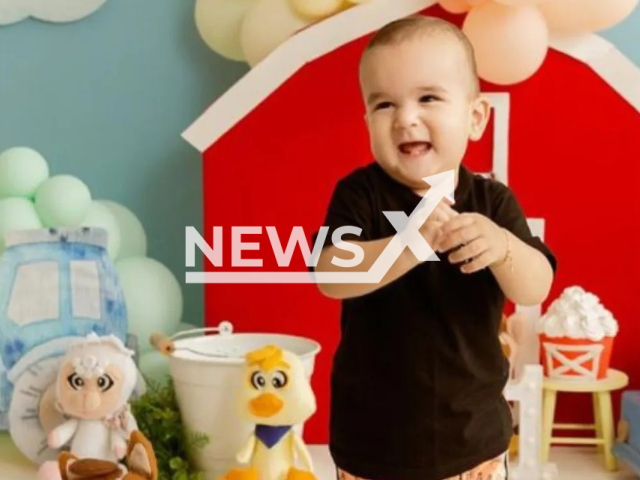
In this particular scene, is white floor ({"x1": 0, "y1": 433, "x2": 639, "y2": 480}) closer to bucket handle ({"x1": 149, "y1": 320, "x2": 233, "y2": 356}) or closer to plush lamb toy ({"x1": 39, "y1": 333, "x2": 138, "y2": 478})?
plush lamb toy ({"x1": 39, "y1": 333, "x2": 138, "y2": 478})

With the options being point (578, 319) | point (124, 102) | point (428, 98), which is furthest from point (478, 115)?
point (124, 102)

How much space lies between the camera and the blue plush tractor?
5.70ft

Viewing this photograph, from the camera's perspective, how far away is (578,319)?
1.65 meters

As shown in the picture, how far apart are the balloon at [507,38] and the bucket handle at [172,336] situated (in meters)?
0.68

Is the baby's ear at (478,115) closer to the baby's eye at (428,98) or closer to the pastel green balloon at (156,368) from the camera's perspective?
the baby's eye at (428,98)

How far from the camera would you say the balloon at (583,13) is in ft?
5.29

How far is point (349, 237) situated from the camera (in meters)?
0.88

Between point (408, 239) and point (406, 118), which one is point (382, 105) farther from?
point (408, 239)

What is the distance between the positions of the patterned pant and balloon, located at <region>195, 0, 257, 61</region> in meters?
1.19

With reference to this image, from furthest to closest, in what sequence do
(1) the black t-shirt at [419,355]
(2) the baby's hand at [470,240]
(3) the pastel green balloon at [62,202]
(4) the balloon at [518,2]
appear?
(3) the pastel green balloon at [62,202]
(4) the balloon at [518,2]
(1) the black t-shirt at [419,355]
(2) the baby's hand at [470,240]

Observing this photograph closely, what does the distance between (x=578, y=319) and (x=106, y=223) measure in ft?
3.10

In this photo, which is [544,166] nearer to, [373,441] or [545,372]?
[545,372]

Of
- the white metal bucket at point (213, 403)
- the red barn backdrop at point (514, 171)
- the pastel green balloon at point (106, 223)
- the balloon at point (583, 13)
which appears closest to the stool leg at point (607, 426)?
the red barn backdrop at point (514, 171)

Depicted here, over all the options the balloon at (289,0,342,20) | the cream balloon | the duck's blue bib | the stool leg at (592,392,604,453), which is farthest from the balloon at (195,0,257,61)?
the stool leg at (592,392,604,453)
